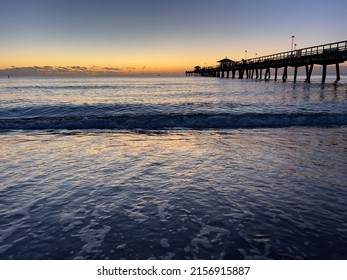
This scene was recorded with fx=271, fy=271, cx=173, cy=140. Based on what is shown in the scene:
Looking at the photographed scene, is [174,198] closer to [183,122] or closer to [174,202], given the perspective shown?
[174,202]

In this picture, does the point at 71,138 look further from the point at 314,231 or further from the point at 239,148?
the point at 314,231

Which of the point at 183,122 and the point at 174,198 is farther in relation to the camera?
the point at 183,122

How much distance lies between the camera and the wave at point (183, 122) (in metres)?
12.5

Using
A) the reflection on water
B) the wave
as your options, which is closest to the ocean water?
the reflection on water

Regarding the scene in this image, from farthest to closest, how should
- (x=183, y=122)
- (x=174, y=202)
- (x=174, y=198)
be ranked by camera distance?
(x=183, y=122) < (x=174, y=198) < (x=174, y=202)

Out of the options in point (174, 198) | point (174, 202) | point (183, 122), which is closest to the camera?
point (174, 202)

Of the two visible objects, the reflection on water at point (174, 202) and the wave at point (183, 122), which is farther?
the wave at point (183, 122)

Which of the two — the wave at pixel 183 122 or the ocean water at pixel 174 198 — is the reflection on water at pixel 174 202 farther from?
the wave at pixel 183 122

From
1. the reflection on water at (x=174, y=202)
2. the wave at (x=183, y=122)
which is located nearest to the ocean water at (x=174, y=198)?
the reflection on water at (x=174, y=202)

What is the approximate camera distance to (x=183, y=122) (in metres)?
13.0

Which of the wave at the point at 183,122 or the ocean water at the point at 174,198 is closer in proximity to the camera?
the ocean water at the point at 174,198

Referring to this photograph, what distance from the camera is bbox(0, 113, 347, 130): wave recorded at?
12492 millimetres

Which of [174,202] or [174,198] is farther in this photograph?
[174,198]

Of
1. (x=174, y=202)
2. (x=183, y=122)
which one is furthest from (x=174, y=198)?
(x=183, y=122)
